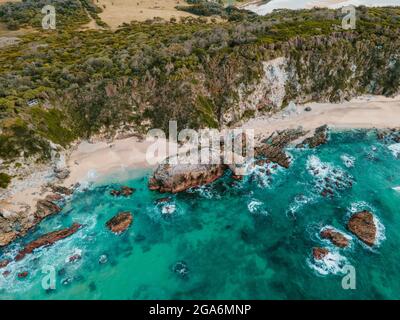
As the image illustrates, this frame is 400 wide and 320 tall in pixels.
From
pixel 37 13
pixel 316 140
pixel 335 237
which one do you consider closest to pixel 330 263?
pixel 335 237

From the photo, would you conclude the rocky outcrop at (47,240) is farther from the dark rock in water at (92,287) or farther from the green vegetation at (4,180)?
the green vegetation at (4,180)

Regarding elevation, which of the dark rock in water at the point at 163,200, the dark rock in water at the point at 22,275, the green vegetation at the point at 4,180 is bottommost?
the dark rock in water at the point at 22,275

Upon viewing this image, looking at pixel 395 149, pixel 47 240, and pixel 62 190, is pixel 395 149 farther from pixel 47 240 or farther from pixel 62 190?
pixel 47 240

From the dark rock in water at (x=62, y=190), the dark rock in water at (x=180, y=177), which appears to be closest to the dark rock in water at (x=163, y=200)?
the dark rock in water at (x=180, y=177)

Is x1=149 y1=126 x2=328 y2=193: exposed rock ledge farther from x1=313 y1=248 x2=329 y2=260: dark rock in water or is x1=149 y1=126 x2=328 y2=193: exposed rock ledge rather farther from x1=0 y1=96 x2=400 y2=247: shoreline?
x1=313 y1=248 x2=329 y2=260: dark rock in water

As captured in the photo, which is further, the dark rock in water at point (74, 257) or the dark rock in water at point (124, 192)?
the dark rock in water at point (124, 192)

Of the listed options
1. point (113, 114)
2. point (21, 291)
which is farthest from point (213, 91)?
point (21, 291)
